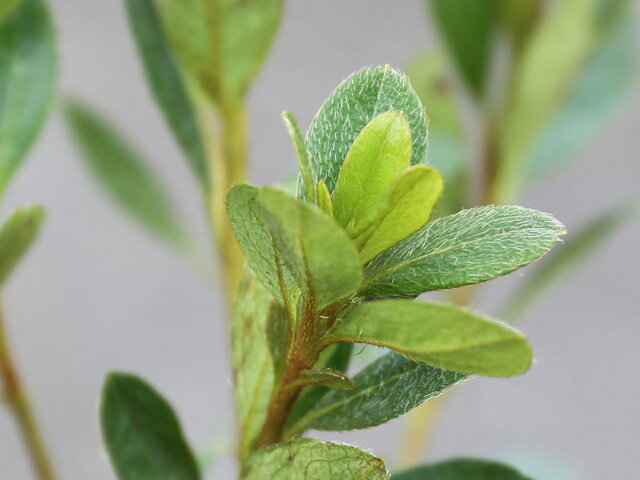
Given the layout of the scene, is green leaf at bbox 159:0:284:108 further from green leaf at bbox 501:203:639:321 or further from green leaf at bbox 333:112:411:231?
green leaf at bbox 501:203:639:321

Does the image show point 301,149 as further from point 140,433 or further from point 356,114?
point 140,433

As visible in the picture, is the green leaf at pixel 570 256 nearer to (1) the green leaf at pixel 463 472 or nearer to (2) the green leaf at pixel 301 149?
(1) the green leaf at pixel 463 472

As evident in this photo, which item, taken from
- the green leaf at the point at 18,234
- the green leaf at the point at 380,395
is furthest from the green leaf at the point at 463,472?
the green leaf at the point at 18,234

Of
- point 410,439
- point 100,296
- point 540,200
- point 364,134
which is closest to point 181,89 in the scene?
point 364,134

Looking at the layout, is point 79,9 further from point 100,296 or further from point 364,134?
point 364,134

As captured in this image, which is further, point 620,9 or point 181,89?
point 620,9

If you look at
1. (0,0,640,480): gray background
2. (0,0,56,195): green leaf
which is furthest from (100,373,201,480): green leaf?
(0,0,640,480): gray background

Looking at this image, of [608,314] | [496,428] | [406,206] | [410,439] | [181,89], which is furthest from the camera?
[608,314]
